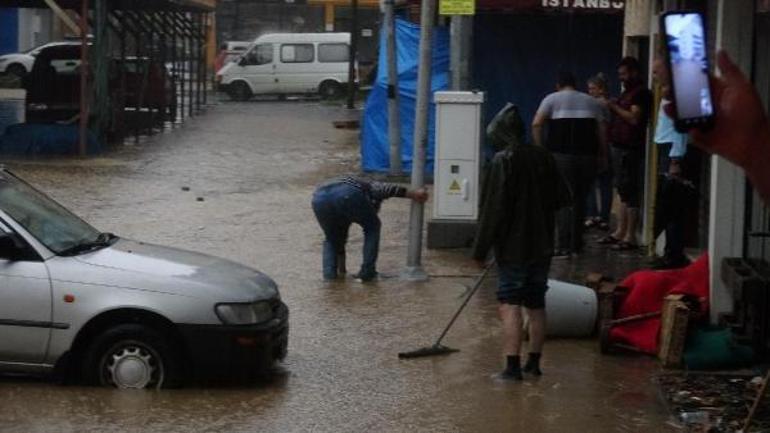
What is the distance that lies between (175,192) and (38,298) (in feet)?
37.4

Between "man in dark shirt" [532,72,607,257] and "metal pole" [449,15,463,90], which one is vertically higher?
"metal pole" [449,15,463,90]

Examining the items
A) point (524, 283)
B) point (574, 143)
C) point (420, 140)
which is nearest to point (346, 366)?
point (524, 283)

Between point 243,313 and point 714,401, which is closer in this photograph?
point 714,401

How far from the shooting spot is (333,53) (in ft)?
140

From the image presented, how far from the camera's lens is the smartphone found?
3098 mm

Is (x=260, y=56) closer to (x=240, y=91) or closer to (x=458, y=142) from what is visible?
(x=240, y=91)

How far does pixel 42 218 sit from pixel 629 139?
6.80m

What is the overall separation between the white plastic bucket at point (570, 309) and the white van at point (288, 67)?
1267 inches

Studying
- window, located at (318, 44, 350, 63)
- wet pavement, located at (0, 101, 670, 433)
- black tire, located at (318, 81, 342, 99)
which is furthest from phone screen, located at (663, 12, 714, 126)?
black tire, located at (318, 81, 342, 99)

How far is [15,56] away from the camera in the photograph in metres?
41.7

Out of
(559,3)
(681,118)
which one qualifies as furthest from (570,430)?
(559,3)

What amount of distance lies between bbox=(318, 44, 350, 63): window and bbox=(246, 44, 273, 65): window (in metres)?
1.46

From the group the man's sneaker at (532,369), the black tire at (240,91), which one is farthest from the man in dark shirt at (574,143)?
the black tire at (240,91)

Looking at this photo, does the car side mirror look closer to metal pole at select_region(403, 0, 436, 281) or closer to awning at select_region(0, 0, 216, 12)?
metal pole at select_region(403, 0, 436, 281)
